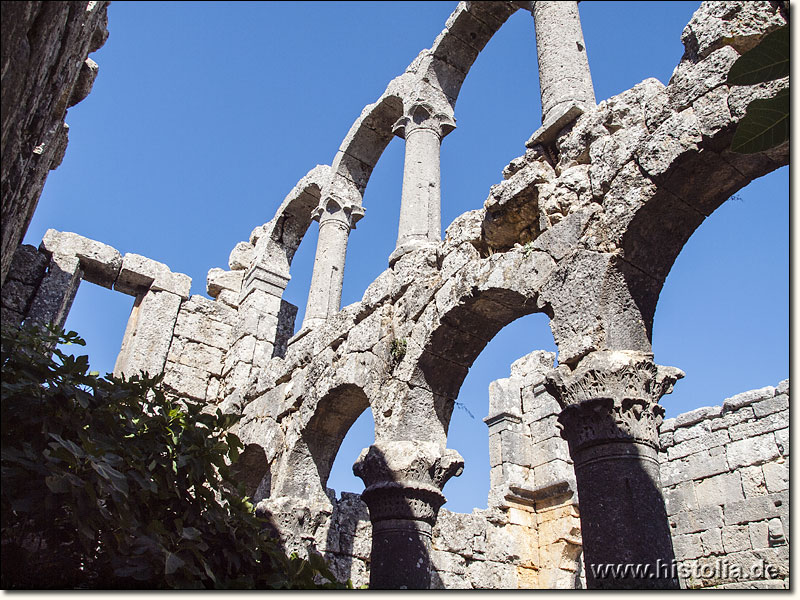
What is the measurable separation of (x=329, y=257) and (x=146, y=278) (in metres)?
2.90

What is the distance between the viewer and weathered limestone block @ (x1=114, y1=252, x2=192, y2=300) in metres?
9.95

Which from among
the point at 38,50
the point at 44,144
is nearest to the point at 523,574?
the point at 44,144

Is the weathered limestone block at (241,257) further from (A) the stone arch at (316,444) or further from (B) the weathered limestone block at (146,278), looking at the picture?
(A) the stone arch at (316,444)

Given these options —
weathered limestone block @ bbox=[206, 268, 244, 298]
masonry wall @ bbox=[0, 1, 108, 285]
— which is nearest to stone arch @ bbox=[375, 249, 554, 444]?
masonry wall @ bbox=[0, 1, 108, 285]

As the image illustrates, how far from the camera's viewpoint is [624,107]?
4.80 metres

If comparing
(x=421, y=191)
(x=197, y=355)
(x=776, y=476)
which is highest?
(x=421, y=191)

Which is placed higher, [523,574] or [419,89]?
[419,89]

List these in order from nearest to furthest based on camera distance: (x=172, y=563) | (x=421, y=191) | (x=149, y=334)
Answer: (x=172, y=563), (x=421, y=191), (x=149, y=334)

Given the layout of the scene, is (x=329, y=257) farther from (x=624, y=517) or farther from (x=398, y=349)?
(x=624, y=517)

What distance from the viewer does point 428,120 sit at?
336 inches

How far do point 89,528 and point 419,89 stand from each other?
7.38 meters

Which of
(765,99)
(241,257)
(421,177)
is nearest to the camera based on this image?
(765,99)

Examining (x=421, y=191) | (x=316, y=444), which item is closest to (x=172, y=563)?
(x=316, y=444)

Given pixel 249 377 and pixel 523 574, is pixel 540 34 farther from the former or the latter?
pixel 523 574
